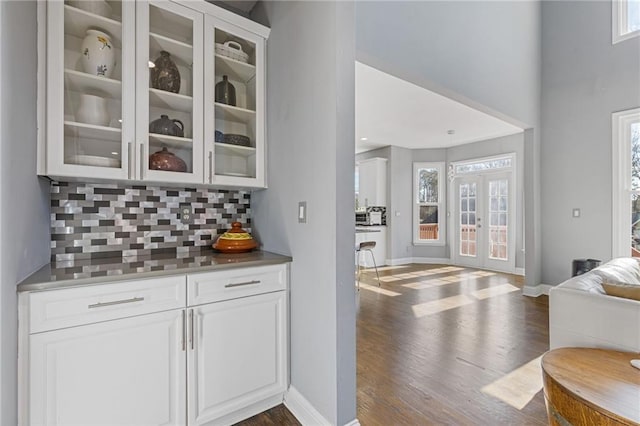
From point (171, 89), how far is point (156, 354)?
1438 millimetres

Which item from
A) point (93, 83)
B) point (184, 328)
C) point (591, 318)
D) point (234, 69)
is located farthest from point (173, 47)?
point (591, 318)

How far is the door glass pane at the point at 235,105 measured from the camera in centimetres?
192

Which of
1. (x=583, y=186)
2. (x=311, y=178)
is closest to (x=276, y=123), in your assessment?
(x=311, y=178)

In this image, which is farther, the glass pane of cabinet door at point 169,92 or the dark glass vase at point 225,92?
the dark glass vase at point 225,92

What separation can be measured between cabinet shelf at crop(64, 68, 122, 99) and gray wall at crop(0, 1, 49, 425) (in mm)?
144

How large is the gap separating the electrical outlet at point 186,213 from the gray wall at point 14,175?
75cm

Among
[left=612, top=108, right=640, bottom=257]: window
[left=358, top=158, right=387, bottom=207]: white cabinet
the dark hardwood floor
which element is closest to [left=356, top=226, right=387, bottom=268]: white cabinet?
[left=358, top=158, right=387, bottom=207]: white cabinet

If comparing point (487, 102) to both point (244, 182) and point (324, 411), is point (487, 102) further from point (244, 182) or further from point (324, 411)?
point (324, 411)

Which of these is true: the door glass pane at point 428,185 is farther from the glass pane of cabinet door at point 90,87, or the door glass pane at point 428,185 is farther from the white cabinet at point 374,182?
the glass pane of cabinet door at point 90,87

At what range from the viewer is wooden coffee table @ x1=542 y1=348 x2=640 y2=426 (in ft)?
3.20

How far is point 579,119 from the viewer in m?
4.03

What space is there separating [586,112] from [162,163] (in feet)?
16.7

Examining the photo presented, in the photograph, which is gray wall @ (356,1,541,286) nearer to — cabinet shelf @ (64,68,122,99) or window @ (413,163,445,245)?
cabinet shelf @ (64,68,122,99)

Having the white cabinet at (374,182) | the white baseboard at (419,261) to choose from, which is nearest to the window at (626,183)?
the white baseboard at (419,261)
